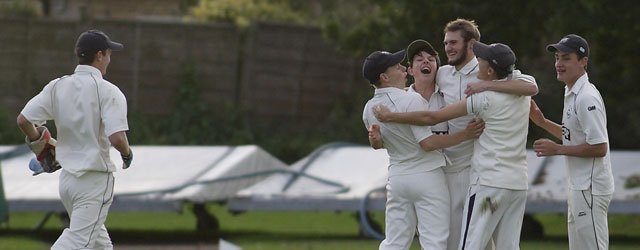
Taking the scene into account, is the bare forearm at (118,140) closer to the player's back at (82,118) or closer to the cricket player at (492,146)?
the player's back at (82,118)

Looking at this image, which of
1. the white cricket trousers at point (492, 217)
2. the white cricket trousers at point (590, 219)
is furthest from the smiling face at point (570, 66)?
the white cricket trousers at point (492, 217)

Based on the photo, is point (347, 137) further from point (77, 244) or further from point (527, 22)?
point (77, 244)

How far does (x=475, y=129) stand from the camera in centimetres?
870

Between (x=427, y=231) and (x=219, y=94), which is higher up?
(x=427, y=231)

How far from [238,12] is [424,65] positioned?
1717cm

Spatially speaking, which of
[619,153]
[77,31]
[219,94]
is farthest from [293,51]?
[619,153]

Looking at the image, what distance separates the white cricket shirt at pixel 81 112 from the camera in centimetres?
929

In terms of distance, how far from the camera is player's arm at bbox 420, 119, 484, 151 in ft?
28.5

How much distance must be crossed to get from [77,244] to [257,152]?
8.04 metres

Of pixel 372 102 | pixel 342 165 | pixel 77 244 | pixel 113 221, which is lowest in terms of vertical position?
pixel 113 221

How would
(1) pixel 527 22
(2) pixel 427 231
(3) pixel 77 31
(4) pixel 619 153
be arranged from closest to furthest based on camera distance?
(2) pixel 427 231 → (4) pixel 619 153 → (1) pixel 527 22 → (3) pixel 77 31

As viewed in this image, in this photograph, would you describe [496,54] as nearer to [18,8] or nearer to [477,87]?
[477,87]

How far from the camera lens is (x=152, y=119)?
2317cm

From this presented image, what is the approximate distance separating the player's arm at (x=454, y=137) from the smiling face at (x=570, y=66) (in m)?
0.83
